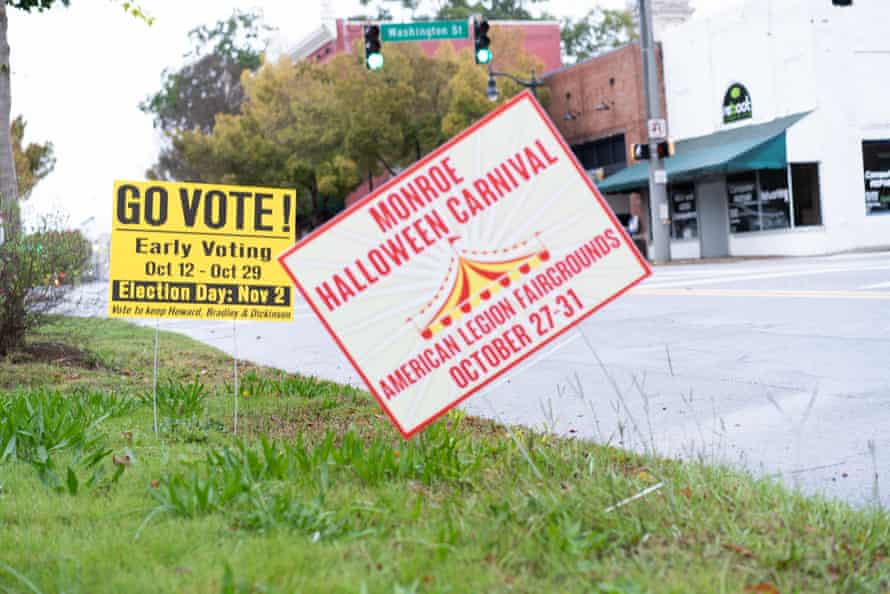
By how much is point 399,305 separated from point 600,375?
436 cm

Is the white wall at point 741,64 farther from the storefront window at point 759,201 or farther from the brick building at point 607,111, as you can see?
the storefront window at point 759,201

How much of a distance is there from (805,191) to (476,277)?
26354mm

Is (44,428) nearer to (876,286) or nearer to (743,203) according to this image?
(876,286)

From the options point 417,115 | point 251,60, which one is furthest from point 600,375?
point 251,60

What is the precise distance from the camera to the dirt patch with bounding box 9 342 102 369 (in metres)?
10.2

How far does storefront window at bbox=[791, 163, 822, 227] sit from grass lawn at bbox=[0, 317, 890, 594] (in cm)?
2517

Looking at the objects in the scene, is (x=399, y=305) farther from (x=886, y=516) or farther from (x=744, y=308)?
(x=744, y=308)

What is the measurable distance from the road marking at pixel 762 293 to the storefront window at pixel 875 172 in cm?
1436

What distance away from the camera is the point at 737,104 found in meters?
31.2

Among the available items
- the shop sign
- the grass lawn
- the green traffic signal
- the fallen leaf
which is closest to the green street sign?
the green traffic signal

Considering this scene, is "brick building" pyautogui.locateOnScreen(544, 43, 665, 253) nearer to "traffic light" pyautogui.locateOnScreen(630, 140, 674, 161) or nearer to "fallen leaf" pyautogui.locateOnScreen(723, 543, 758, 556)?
"traffic light" pyautogui.locateOnScreen(630, 140, 674, 161)

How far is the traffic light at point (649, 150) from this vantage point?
26944mm

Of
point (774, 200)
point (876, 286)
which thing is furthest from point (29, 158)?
point (876, 286)

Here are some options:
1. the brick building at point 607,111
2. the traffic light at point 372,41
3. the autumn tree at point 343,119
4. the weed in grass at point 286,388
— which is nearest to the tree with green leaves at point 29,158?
the autumn tree at point 343,119
